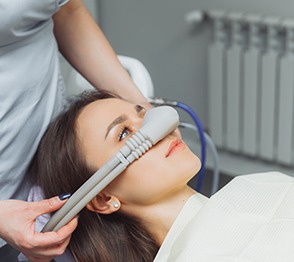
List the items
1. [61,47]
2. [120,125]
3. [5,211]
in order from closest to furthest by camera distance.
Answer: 1. [5,211]
2. [120,125]
3. [61,47]

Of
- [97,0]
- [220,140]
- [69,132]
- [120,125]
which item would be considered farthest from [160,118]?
[97,0]

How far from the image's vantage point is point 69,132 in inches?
51.2

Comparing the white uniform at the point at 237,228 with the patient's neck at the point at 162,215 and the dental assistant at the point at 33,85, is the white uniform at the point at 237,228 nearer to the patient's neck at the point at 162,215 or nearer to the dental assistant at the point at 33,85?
the patient's neck at the point at 162,215

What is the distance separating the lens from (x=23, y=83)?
3.95ft

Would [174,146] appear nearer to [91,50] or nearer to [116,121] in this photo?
[116,121]

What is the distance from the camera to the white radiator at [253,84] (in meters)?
2.46

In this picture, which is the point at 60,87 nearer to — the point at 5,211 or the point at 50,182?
the point at 50,182

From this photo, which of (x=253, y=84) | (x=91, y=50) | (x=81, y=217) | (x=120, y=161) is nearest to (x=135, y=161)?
(x=120, y=161)

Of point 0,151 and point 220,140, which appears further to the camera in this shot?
point 220,140

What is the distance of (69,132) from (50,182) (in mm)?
118

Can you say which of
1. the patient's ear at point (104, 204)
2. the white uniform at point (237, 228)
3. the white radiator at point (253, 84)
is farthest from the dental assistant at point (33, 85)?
the white radiator at point (253, 84)

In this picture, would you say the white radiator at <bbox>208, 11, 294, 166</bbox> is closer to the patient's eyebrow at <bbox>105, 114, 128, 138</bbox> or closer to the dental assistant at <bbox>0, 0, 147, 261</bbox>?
the dental assistant at <bbox>0, 0, 147, 261</bbox>

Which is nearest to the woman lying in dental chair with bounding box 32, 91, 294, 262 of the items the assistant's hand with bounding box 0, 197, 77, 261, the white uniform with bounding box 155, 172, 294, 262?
the white uniform with bounding box 155, 172, 294, 262

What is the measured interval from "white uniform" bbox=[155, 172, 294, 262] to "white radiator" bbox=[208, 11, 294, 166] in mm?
1234
